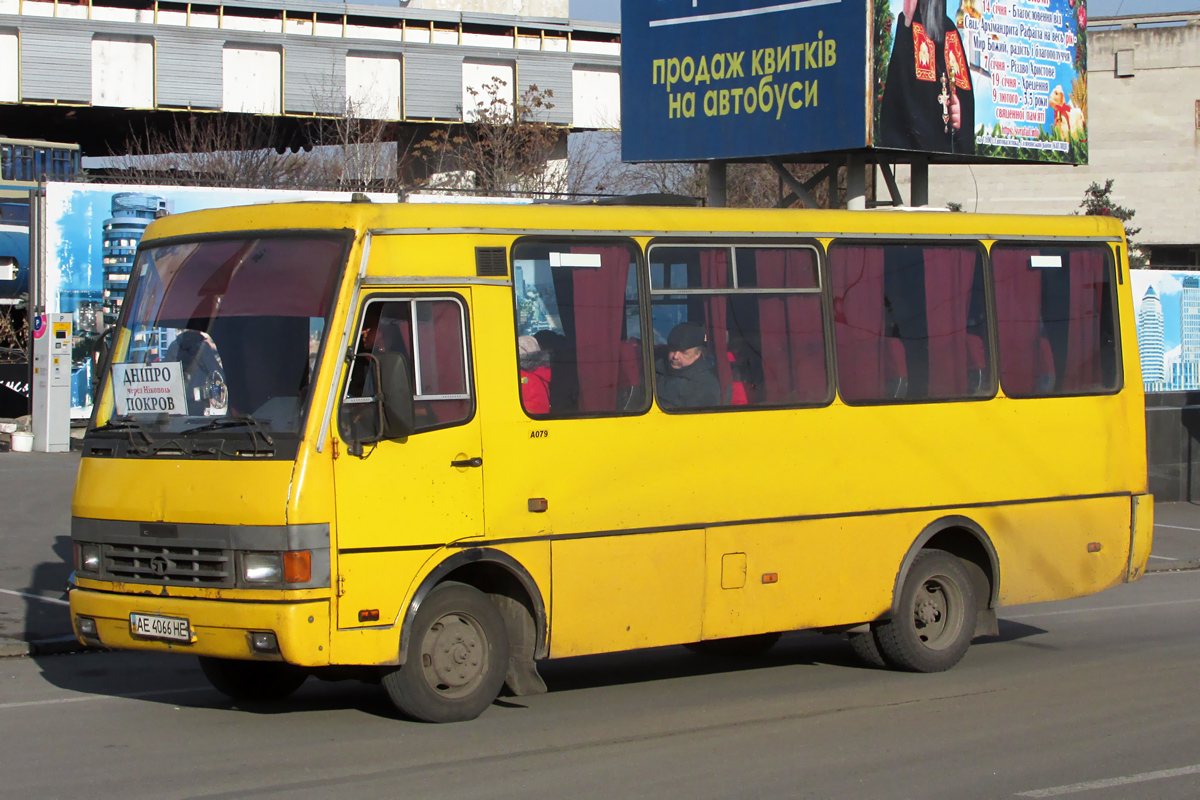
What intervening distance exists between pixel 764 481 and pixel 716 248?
1.53 meters

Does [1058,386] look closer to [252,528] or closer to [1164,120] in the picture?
[252,528]

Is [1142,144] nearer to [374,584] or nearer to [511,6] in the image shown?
[511,6]

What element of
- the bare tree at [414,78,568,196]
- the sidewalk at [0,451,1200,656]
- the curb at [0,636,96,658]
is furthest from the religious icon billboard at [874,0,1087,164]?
the bare tree at [414,78,568,196]

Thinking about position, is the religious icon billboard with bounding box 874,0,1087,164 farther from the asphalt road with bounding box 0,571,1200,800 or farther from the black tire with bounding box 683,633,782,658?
the asphalt road with bounding box 0,571,1200,800

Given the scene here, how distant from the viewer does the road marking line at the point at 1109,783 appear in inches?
272

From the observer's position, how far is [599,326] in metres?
8.74

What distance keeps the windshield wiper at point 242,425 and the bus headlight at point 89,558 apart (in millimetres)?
895

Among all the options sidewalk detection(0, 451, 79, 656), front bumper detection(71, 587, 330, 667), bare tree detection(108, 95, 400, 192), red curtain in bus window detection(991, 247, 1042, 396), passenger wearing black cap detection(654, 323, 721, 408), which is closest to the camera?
front bumper detection(71, 587, 330, 667)

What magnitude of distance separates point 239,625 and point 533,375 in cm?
217

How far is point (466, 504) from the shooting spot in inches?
315

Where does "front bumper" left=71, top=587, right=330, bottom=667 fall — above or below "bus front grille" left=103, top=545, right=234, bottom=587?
below

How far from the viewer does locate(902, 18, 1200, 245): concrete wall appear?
53406 millimetres

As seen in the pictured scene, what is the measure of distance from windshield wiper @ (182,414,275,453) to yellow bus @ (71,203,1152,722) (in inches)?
0.6

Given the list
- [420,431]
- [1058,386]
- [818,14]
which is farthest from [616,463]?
[818,14]
